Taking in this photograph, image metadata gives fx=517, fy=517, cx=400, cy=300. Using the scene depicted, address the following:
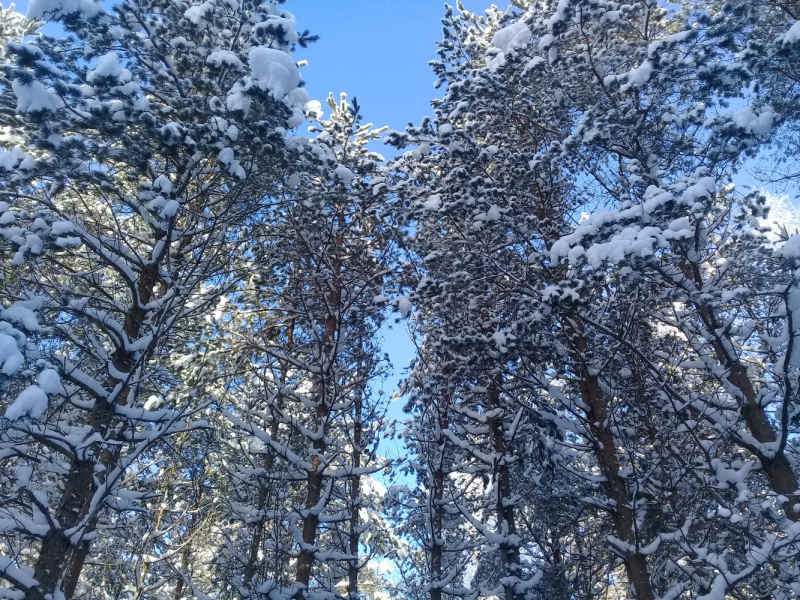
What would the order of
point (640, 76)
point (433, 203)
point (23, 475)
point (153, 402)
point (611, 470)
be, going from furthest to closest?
point (153, 402)
point (433, 203)
point (611, 470)
point (640, 76)
point (23, 475)

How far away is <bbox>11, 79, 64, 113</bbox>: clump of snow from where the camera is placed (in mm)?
5789

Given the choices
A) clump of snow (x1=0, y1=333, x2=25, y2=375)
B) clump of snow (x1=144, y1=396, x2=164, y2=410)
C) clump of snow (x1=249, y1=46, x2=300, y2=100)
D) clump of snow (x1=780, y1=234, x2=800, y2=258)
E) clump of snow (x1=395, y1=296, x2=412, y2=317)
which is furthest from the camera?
clump of snow (x1=144, y1=396, x2=164, y2=410)

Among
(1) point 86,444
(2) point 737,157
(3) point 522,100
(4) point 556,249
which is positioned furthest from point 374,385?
(2) point 737,157

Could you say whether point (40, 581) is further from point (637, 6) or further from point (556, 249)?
point (637, 6)

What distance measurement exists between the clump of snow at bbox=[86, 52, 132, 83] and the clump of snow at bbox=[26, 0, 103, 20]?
3.42ft

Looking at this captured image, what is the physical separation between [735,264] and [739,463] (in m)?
3.25

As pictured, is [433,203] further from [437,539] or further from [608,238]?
[437,539]

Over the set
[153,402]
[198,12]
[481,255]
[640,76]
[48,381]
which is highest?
[198,12]

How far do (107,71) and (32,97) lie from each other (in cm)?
86

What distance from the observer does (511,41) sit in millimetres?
9469

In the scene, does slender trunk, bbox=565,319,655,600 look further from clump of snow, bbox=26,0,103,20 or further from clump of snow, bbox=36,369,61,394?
clump of snow, bbox=26,0,103,20

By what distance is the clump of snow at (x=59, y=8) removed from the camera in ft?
20.8

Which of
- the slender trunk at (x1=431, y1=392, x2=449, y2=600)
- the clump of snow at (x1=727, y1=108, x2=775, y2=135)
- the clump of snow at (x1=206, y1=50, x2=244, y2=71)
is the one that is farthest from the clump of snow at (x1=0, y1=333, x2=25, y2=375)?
the clump of snow at (x1=727, y1=108, x2=775, y2=135)

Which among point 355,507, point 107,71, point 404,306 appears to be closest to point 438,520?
point 355,507
